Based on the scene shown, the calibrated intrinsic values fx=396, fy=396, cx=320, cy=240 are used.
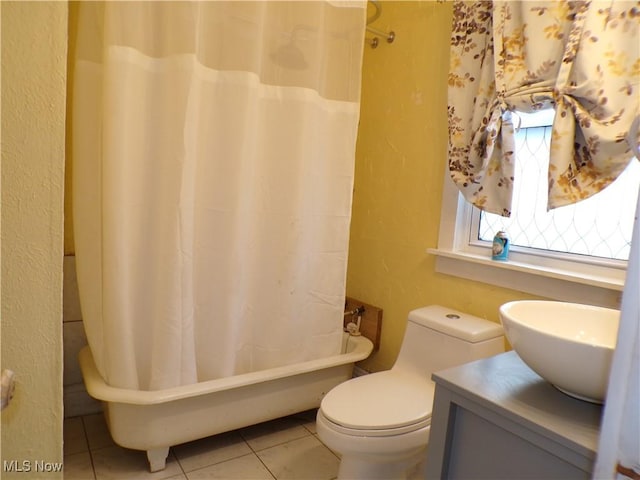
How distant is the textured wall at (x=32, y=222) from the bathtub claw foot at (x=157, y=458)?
0.93 m

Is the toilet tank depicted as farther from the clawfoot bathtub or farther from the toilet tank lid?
the clawfoot bathtub

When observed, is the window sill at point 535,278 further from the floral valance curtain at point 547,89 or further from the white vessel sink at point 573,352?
the white vessel sink at point 573,352

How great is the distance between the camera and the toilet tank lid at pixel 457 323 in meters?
1.52

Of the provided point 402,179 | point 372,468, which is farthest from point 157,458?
point 402,179

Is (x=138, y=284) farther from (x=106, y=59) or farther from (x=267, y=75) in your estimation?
(x=267, y=75)

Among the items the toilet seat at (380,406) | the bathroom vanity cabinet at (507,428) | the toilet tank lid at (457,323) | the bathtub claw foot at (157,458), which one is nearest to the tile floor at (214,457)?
the bathtub claw foot at (157,458)

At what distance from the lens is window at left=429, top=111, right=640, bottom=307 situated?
137 centimetres

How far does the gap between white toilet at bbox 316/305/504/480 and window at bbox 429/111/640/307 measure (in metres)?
0.24

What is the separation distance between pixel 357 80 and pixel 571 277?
4.03ft

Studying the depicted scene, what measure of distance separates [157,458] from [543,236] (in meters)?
1.80

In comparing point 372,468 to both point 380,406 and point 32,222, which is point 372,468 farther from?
point 32,222

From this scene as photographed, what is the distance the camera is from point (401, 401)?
1.47 m

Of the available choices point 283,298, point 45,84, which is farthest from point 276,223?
point 45,84

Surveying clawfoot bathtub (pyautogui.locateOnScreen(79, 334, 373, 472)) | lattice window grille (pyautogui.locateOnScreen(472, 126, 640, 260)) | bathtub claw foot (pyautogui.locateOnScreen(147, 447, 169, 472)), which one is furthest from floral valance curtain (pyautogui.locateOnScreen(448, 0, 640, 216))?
bathtub claw foot (pyautogui.locateOnScreen(147, 447, 169, 472))
